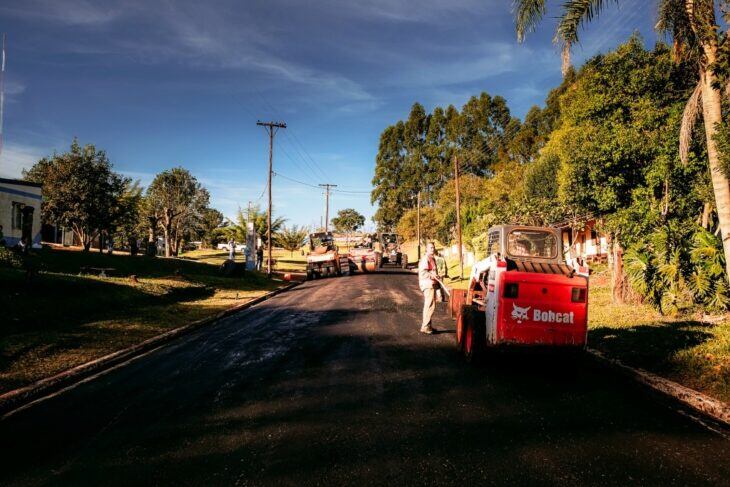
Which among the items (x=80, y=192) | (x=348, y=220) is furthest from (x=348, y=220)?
(x=80, y=192)

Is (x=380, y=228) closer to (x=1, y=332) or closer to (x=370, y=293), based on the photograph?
(x=370, y=293)

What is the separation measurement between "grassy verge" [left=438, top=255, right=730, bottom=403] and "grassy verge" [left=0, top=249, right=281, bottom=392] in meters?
9.20

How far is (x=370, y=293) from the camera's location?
58.4 feet

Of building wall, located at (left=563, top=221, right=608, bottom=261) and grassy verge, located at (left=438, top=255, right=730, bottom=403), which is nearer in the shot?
grassy verge, located at (left=438, top=255, right=730, bottom=403)

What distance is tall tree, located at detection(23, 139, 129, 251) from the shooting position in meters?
29.4

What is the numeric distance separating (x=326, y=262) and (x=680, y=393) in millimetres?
23735

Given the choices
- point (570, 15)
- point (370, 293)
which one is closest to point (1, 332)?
point (370, 293)

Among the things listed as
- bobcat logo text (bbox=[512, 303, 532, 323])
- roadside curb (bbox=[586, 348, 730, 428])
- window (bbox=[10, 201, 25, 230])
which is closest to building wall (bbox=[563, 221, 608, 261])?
roadside curb (bbox=[586, 348, 730, 428])

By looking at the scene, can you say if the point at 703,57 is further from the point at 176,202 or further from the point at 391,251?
the point at 176,202

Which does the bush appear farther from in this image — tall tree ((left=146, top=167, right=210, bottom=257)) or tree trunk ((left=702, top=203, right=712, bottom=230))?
tall tree ((left=146, top=167, right=210, bottom=257))

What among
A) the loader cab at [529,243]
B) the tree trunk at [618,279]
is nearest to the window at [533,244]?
the loader cab at [529,243]

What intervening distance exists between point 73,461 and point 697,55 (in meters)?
10.9

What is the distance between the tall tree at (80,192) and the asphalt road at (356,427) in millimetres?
28069

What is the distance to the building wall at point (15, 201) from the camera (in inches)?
874
